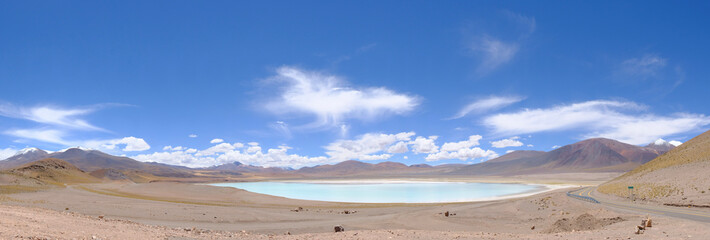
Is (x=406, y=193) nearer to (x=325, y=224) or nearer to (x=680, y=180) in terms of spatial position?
(x=680, y=180)

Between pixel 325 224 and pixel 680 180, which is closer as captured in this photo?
pixel 325 224

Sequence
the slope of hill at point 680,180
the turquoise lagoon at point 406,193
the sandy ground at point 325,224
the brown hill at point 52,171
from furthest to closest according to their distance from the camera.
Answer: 1. the brown hill at point 52,171
2. the turquoise lagoon at point 406,193
3. the slope of hill at point 680,180
4. the sandy ground at point 325,224

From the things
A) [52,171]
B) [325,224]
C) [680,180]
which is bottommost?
[325,224]

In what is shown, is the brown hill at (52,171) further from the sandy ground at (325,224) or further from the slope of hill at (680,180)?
the slope of hill at (680,180)

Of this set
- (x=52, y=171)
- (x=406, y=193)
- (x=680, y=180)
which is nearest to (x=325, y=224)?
(x=680, y=180)

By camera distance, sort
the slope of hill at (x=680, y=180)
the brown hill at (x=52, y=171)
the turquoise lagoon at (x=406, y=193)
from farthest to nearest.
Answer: the brown hill at (x=52, y=171) < the turquoise lagoon at (x=406, y=193) < the slope of hill at (x=680, y=180)

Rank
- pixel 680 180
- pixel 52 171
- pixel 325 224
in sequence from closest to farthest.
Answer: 1. pixel 325 224
2. pixel 680 180
3. pixel 52 171

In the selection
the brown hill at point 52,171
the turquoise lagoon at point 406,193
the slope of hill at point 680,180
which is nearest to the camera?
the slope of hill at point 680,180

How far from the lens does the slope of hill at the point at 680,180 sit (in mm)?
28719

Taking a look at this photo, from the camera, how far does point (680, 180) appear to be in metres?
35.2

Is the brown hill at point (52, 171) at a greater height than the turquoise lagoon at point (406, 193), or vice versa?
the brown hill at point (52, 171)

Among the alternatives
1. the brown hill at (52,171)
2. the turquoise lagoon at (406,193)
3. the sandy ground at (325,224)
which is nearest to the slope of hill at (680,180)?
the sandy ground at (325,224)

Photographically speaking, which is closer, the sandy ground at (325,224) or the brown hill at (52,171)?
the sandy ground at (325,224)

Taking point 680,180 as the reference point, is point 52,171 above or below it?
above
